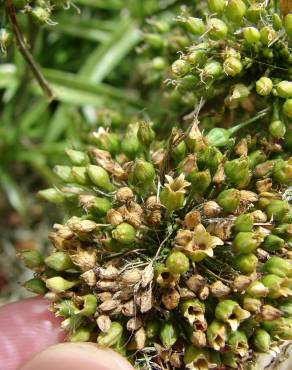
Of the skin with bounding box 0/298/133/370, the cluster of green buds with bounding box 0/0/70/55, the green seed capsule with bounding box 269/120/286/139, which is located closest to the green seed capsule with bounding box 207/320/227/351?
the skin with bounding box 0/298/133/370

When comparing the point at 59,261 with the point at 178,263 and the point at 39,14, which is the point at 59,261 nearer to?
the point at 178,263

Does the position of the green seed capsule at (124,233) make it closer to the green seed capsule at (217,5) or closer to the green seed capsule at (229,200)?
the green seed capsule at (229,200)

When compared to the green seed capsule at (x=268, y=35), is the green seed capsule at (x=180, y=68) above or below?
below

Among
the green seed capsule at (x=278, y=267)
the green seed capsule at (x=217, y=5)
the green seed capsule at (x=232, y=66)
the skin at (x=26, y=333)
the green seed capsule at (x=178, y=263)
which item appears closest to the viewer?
the green seed capsule at (x=178, y=263)

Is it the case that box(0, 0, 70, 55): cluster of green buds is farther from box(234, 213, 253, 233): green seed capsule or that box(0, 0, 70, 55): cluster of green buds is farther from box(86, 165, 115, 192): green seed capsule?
box(234, 213, 253, 233): green seed capsule

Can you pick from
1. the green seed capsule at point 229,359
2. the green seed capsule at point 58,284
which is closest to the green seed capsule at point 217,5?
the green seed capsule at point 58,284

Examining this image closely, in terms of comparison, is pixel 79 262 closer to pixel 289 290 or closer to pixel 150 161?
pixel 150 161
